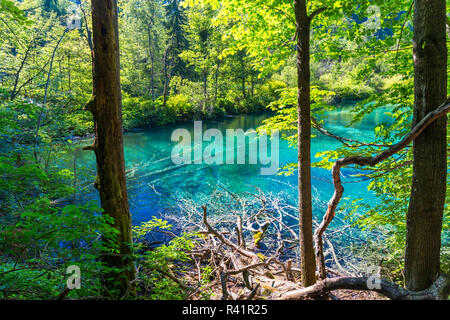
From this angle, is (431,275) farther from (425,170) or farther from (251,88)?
(251,88)

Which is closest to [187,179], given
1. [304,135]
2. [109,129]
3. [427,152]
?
[109,129]

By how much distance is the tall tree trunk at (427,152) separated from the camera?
1.94 meters

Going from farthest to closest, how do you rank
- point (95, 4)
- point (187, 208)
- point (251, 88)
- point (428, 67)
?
1. point (251, 88)
2. point (187, 208)
3. point (95, 4)
4. point (428, 67)

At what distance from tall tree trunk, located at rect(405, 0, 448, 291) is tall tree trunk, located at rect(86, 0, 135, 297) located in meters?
3.06

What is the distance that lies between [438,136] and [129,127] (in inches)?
915

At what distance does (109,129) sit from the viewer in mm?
3197

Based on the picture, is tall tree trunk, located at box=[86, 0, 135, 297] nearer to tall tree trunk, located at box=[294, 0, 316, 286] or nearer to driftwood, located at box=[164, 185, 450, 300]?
driftwood, located at box=[164, 185, 450, 300]

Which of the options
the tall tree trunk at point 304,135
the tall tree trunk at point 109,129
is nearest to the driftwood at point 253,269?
the tall tree trunk at point 304,135

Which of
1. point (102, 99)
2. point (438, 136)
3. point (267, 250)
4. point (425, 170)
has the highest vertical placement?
point (102, 99)

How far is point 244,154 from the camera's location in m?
15.9

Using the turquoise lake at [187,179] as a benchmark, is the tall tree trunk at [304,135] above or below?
above

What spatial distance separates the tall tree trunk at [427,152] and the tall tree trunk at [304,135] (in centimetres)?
138

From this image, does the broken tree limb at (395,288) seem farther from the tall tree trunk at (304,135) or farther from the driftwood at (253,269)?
the tall tree trunk at (304,135)
